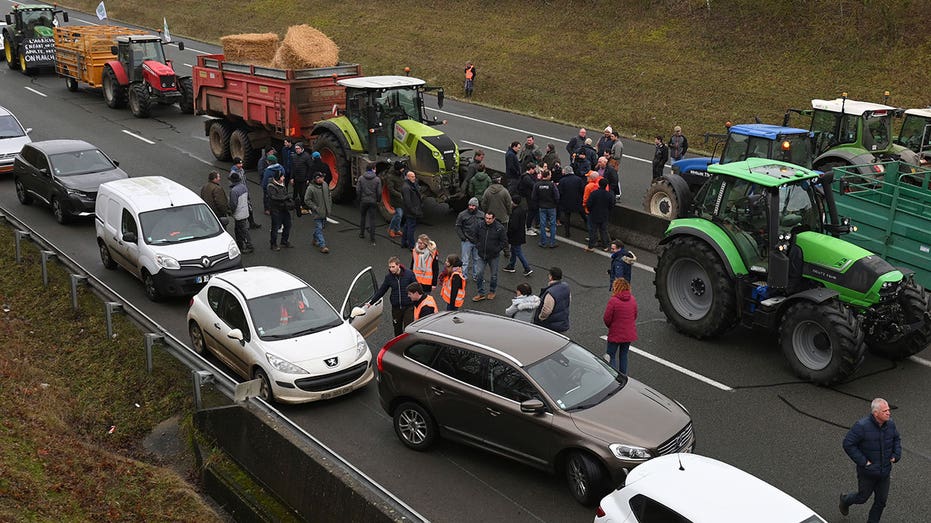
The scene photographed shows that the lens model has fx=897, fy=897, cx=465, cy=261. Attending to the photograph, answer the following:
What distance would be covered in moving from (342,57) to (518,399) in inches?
1288

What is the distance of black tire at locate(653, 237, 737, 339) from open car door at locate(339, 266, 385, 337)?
4.33m

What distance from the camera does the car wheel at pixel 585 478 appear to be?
882cm

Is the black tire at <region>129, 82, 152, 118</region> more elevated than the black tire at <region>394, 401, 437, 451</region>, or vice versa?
the black tire at <region>129, 82, 152, 118</region>

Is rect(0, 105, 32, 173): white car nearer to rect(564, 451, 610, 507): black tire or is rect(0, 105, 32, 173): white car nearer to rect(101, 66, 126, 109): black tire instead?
rect(101, 66, 126, 109): black tire

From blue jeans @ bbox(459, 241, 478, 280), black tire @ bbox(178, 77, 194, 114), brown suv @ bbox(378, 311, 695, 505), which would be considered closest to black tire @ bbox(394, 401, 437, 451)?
brown suv @ bbox(378, 311, 695, 505)

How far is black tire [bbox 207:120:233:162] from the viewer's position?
77.5 ft

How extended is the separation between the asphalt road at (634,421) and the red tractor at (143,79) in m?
9.34

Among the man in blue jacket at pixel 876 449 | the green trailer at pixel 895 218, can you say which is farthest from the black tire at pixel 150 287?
the green trailer at pixel 895 218

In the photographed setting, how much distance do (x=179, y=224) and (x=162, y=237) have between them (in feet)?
1.54

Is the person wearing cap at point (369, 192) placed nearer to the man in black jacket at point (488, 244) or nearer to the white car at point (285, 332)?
the man in black jacket at point (488, 244)

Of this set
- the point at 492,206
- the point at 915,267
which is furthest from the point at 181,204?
the point at 915,267

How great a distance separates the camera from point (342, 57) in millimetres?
39812

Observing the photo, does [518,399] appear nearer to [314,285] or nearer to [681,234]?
[681,234]

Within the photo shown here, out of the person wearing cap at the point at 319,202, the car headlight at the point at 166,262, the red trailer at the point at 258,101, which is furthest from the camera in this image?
the red trailer at the point at 258,101
